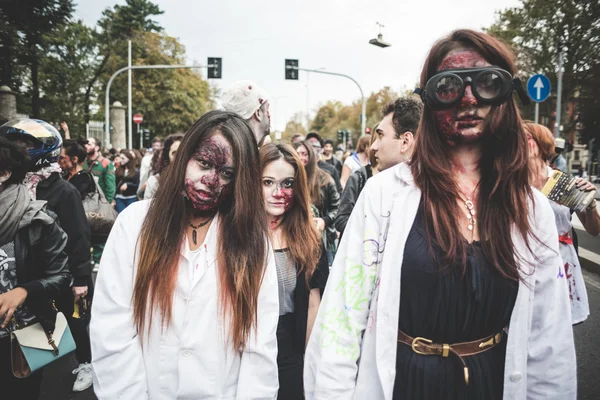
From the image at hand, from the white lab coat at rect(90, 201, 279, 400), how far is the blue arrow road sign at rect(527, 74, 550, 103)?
11.3 m

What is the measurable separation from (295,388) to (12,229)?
5.78 feet

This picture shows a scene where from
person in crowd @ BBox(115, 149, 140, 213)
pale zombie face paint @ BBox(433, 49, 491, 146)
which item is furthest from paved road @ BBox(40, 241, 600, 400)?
person in crowd @ BBox(115, 149, 140, 213)

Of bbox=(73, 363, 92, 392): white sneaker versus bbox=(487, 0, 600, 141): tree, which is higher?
bbox=(487, 0, 600, 141): tree

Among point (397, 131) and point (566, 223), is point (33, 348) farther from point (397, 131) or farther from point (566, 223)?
point (566, 223)

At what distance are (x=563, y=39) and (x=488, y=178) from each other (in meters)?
36.5

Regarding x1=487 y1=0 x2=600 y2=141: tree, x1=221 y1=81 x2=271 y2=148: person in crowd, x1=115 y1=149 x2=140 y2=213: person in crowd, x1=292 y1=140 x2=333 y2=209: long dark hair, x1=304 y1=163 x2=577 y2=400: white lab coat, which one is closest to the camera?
x1=304 y1=163 x2=577 y2=400: white lab coat

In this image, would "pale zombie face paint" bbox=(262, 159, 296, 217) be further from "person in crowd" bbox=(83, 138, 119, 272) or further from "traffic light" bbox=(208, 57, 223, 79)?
"traffic light" bbox=(208, 57, 223, 79)

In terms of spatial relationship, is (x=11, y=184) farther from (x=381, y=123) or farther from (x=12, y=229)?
(x=381, y=123)

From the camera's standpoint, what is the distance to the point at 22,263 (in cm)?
252

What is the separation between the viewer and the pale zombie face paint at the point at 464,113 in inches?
66.1

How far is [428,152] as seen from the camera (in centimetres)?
175

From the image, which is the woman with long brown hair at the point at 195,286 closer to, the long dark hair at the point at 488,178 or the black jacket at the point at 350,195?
the long dark hair at the point at 488,178

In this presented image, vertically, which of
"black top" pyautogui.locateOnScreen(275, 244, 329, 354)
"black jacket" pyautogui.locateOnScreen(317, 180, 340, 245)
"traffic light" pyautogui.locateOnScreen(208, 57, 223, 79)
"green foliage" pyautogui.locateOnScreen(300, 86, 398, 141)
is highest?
"green foliage" pyautogui.locateOnScreen(300, 86, 398, 141)

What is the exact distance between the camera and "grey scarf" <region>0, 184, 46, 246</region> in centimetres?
245
